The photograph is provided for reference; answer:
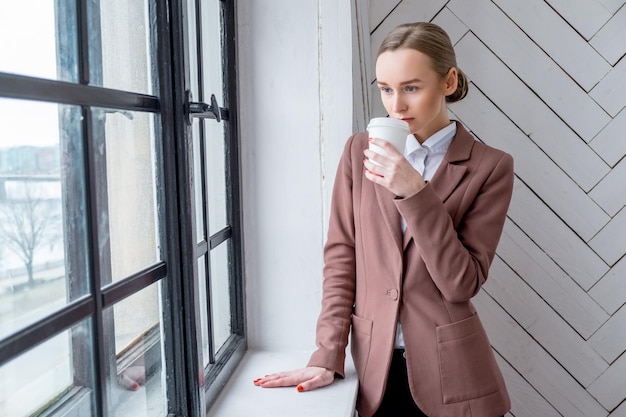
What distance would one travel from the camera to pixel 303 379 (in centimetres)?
125

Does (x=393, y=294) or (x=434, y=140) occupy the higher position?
(x=434, y=140)

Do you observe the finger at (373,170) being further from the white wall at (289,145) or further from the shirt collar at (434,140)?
the white wall at (289,145)

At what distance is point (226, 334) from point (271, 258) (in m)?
0.21

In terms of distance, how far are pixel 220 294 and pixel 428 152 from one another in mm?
563

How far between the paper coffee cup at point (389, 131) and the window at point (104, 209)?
0.29m

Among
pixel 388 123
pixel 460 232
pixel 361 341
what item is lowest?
pixel 361 341

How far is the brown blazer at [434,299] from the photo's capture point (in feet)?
3.98

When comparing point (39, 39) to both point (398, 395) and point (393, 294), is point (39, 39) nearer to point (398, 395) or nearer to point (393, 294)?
point (393, 294)

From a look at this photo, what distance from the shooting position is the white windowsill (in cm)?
115

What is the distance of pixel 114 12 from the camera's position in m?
0.85

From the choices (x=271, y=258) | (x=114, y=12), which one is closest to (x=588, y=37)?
(x=271, y=258)

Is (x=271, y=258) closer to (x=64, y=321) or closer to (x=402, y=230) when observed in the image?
(x=402, y=230)

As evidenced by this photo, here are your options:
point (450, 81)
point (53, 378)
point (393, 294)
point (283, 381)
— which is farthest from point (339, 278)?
point (53, 378)

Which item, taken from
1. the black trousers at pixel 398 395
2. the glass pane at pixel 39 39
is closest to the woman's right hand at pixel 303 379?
the black trousers at pixel 398 395
